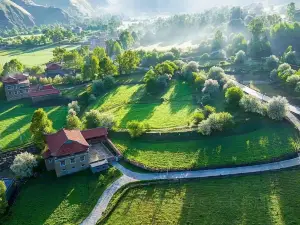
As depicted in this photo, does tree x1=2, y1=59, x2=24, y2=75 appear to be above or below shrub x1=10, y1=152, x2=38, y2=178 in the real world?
above

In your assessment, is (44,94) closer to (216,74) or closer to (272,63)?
(216,74)

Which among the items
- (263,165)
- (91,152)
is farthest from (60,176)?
(263,165)

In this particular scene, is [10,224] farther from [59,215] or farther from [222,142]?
[222,142]

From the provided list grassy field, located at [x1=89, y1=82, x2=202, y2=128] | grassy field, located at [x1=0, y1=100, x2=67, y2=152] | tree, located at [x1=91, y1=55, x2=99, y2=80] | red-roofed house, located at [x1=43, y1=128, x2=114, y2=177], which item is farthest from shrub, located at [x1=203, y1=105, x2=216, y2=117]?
tree, located at [x1=91, y1=55, x2=99, y2=80]

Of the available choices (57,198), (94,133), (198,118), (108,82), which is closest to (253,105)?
(198,118)

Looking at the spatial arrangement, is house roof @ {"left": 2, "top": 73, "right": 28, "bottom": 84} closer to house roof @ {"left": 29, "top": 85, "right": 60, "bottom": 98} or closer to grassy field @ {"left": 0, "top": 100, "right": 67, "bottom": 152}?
house roof @ {"left": 29, "top": 85, "right": 60, "bottom": 98}

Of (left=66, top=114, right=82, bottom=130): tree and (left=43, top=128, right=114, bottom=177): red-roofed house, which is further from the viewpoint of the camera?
(left=66, top=114, right=82, bottom=130): tree
